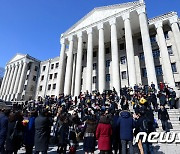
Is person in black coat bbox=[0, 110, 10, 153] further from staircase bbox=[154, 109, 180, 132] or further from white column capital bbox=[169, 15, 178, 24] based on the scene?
white column capital bbox=[169, 15, 178, 24]

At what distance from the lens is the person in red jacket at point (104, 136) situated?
4.72 meters

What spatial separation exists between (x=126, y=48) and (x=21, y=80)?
3446 cm

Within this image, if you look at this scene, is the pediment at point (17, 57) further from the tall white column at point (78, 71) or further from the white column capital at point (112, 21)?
the white column capital at point (112, 21)

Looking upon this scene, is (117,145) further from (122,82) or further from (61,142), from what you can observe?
(122,82)

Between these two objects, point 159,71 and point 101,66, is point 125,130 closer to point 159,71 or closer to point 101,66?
point 101,66

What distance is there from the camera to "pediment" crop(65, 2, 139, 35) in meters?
26.8

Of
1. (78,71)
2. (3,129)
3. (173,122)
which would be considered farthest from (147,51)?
(3,129)

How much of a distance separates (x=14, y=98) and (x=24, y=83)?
17.4ft

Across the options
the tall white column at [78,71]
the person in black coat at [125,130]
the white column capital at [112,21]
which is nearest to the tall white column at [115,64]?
the white column capital at [112,21]

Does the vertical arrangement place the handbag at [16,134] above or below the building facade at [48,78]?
below

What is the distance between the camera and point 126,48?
23.1m

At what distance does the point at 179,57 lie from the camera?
2350 centimetres

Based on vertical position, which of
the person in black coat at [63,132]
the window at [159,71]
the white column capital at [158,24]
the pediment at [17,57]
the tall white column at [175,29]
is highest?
the pediment at [17,57]

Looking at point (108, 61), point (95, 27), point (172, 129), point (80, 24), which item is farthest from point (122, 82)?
point (172, 129)
